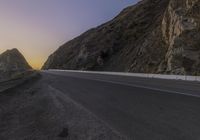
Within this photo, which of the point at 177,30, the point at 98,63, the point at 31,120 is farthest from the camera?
the point at 98,63

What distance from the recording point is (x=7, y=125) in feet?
37.8

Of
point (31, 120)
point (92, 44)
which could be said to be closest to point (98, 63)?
point (92, 44)

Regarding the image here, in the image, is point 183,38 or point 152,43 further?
point 152,43

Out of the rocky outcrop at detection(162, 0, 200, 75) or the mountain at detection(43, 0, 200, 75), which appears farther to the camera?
the mountain at detection(43, 0, 200, 75)

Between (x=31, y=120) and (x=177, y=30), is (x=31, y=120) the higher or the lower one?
the lower one

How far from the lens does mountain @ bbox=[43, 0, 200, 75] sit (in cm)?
3909

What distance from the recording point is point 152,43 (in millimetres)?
50281

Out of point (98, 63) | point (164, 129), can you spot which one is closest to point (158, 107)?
point (164, 129)

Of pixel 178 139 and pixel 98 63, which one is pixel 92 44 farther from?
pixel 178 139

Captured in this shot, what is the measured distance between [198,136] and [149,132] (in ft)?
3.77

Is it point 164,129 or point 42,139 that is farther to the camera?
point 42,139

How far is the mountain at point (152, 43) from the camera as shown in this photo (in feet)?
128

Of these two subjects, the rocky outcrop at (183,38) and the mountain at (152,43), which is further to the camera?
the mountain at (152,43)

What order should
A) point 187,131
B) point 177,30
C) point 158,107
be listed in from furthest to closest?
point 177,30, point 158,107, point 187,131
